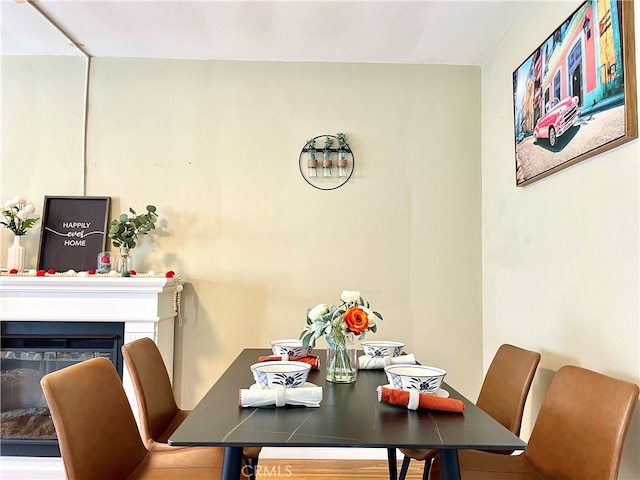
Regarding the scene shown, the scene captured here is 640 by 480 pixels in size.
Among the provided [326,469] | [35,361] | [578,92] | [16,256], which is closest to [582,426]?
[578,92]

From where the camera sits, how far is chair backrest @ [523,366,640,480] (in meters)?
1.33

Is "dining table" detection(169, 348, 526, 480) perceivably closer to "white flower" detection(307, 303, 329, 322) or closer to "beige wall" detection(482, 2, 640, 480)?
"white flower" detection(307, 303, 329, 322)

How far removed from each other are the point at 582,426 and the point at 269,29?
2.39 m

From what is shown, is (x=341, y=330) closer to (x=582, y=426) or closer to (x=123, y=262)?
(x=582, y=426)

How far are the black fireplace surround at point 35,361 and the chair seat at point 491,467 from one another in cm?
191

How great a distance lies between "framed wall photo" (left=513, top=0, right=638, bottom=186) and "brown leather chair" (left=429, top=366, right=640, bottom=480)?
83cm

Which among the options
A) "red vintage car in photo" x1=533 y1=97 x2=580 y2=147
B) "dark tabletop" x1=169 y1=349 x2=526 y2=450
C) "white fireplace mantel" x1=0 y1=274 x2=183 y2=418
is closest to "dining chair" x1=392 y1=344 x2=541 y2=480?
"dark tabletop" x1=169 y1=349 x2=526 y2=450

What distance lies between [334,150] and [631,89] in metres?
1.74

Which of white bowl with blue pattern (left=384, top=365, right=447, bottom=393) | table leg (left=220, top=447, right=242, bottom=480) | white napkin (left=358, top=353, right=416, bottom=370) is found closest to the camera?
table leg (left=220, top=447, right=242, bottom=480)

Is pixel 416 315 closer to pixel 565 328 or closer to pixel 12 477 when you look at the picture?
pixel 565 328

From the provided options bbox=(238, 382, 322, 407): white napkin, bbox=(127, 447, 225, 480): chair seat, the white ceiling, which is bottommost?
bbox=(127, 447, 225, 480): chair seat

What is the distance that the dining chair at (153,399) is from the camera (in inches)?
69.1

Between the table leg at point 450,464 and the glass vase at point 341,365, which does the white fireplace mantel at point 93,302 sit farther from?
the table leg at point 450,464

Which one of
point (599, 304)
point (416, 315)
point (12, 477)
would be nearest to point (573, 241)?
point (599, 304)
